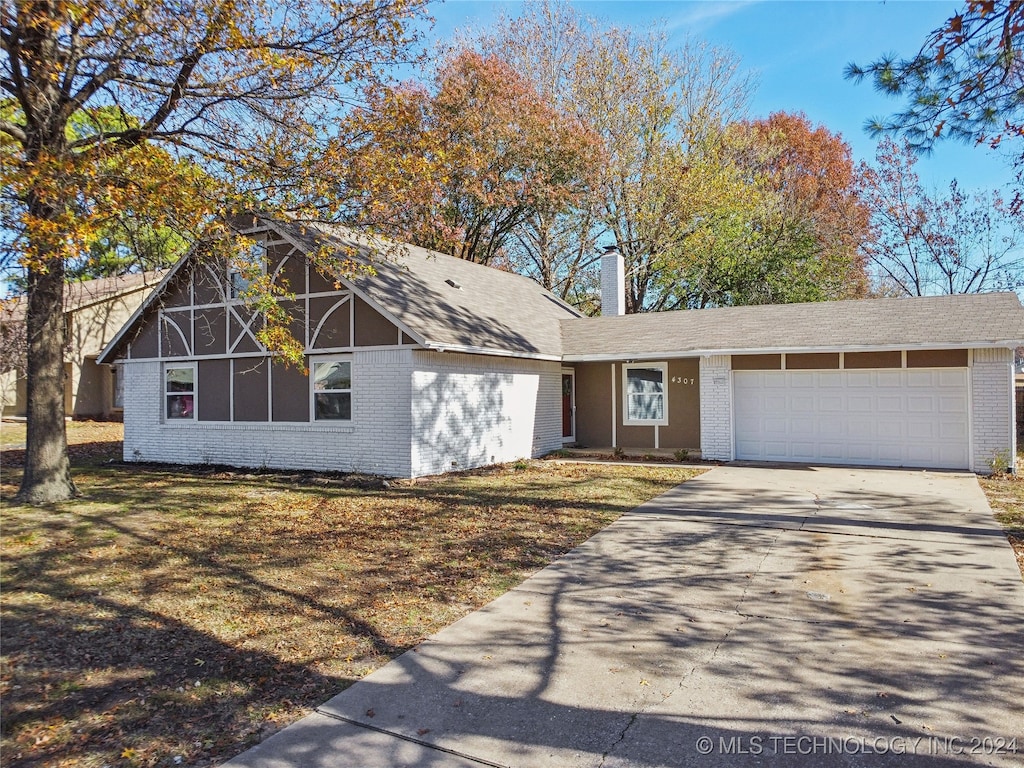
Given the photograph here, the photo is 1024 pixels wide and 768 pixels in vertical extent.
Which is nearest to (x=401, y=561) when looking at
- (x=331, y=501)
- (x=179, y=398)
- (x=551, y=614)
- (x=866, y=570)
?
(x=551, y=614)

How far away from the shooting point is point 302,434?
13.8 meters

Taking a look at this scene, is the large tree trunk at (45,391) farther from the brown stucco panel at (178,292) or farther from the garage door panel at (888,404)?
the garage door panel at (888,404)

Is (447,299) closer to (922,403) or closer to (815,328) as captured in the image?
(815,328)

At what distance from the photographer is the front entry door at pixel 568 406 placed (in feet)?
58.1

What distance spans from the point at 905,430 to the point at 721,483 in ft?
16.0

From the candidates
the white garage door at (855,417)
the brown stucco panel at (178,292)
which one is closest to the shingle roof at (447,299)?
the brown stucco panel at (178,292)

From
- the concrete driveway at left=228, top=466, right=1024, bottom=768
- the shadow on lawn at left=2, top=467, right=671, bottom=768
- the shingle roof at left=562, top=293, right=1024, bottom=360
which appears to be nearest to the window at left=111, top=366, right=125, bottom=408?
the shadow on lawn at left=2, top=467, right=671, bottom=768

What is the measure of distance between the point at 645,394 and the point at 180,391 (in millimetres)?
11350

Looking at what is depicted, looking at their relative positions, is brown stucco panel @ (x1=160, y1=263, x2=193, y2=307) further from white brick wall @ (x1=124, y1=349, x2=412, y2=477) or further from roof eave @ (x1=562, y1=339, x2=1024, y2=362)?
roof eave @ (x1=562, y1=339, x2=1024, y2=362)

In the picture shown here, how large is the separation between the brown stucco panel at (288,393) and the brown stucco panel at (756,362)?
951 cm

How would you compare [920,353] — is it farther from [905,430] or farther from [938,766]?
[938,766]

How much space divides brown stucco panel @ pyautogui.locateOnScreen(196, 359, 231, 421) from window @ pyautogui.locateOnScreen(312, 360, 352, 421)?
260 centimetres

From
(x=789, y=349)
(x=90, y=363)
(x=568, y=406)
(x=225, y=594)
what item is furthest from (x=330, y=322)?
(x=90, y=363)

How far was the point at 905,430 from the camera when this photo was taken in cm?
1366
